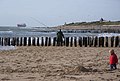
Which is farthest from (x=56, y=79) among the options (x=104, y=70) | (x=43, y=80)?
(x=104, y=70)

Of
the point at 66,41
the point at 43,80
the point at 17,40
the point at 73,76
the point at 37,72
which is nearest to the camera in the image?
the point at 43,80

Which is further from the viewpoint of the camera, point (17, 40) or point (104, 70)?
point (17, 40)

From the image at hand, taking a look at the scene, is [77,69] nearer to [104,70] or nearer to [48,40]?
[104,70]

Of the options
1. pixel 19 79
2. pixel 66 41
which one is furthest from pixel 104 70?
pixel 66 41

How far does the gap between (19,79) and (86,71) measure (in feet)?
8.90

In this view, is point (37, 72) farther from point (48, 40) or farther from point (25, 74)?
point (48, 40)

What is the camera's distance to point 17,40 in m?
29.3

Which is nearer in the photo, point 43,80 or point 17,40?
point 43,80

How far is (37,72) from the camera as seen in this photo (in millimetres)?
12000

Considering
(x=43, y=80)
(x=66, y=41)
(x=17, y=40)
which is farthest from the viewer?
(x=17, y=40)

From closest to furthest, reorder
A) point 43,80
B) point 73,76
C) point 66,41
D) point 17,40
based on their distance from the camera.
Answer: point 43,80 < point 73,76 < point 66,41 < point 17,40

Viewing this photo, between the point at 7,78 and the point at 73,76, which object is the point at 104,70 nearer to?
the point at 73,76

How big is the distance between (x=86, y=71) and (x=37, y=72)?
180cm

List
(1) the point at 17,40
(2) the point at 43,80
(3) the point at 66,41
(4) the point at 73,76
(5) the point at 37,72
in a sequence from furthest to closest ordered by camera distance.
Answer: (1) the point at 17,40
(3) the point at 66,41
(5) the point at 37,72
(4) the point at 73,76
(2) the point at 43,80
